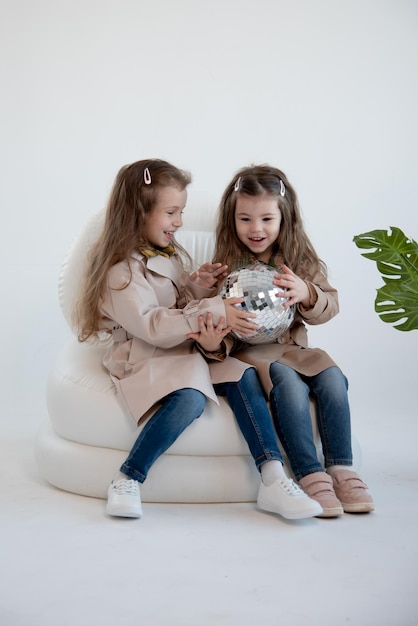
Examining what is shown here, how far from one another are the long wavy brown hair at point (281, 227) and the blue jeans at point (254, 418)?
1.59ft

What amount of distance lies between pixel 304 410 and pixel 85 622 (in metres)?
1.08

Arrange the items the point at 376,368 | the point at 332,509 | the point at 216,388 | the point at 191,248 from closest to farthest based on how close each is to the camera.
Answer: the point at 332,509 < the point at 216,388 < the point at 191,248 < the point at 376,368

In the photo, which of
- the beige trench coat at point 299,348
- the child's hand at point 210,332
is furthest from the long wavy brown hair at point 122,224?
the beige trench coat at point 299,348

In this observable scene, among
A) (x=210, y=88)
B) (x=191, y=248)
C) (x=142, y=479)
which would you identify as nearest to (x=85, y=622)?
(x=142, y=479)

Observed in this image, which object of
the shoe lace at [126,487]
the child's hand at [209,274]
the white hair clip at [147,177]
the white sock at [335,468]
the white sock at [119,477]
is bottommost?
the shoe lace at [126,487]

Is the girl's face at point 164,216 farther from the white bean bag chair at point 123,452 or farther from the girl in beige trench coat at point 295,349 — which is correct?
the white bean bag chair at point 123,452

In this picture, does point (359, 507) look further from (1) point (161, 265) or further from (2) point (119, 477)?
(1) point (161, 265)

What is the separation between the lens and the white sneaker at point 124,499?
9.78 ft

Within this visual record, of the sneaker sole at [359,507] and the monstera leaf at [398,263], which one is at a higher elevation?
the monstera leaf at [398,263]

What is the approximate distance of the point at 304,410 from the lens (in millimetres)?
3148

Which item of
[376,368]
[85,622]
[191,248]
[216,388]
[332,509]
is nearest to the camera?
[85,622]

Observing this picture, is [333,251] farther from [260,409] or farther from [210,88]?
[260,409]

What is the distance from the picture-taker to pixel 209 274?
349 centimetres

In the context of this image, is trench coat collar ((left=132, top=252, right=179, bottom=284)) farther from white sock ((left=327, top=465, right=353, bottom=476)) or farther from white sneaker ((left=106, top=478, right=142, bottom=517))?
white sock ((left=327, top=465, right=353, bottom=476))
